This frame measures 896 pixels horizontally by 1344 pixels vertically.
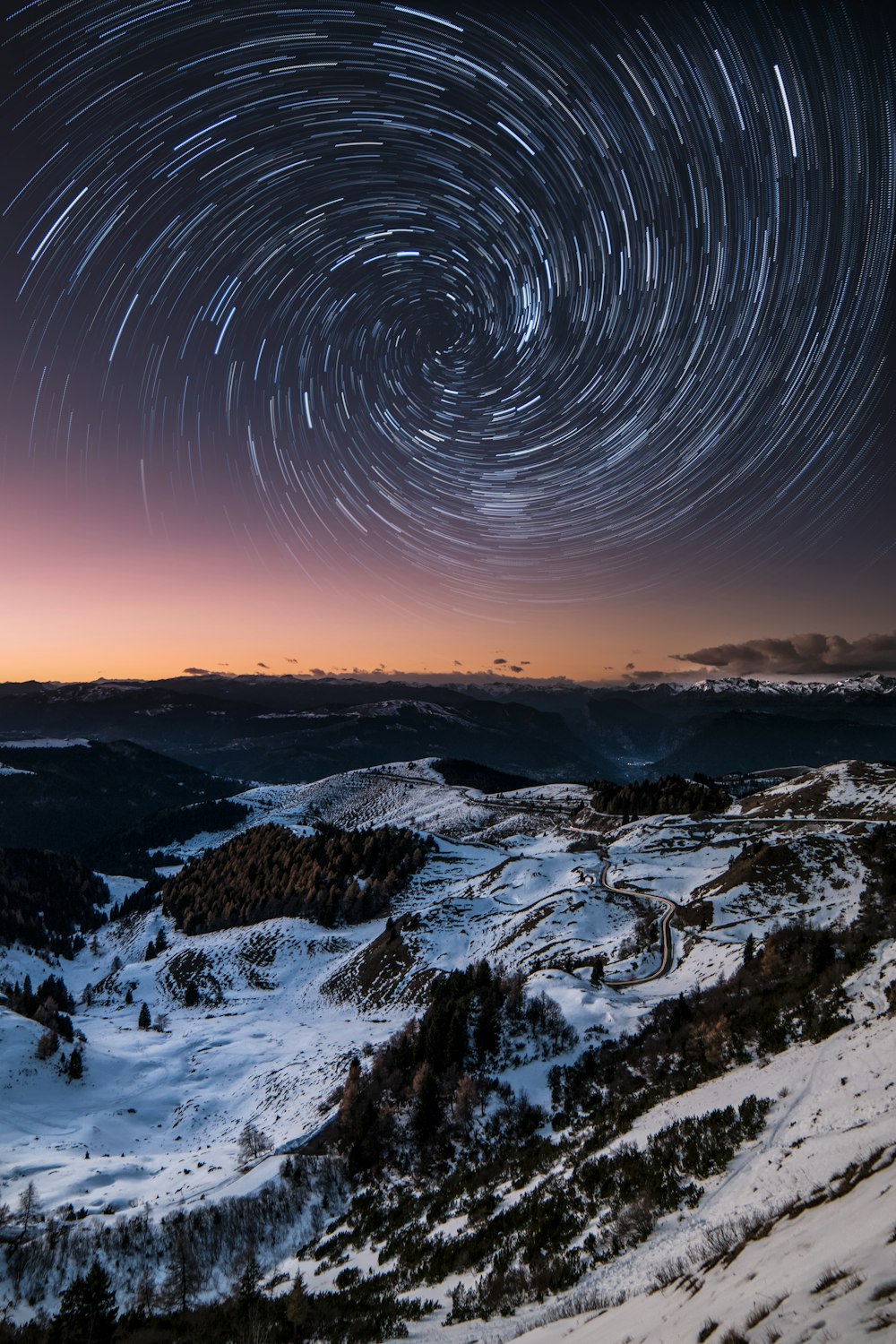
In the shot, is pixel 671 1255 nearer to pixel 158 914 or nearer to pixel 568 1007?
pixel 568 1007

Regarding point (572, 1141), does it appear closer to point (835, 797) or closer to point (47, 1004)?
point (47, 1004)

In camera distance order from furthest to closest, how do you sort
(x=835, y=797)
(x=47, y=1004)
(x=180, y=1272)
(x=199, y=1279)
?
(x=835, y=797) < (x=47, y=1004) < (x=180, y=1272) < (x=199, y=1279)

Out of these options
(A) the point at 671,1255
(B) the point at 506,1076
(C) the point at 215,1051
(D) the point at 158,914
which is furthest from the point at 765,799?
(D) the point at 158,914

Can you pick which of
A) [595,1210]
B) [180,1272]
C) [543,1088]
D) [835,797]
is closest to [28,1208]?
[180,1272]

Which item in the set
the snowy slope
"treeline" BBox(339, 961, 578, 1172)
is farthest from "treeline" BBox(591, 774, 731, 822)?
→ "treeline" BBox(339, 961, 578, 1172)

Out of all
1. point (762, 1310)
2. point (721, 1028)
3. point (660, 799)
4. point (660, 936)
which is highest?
point (762, 1310)

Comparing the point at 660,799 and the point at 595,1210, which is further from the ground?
the point at 595,1210

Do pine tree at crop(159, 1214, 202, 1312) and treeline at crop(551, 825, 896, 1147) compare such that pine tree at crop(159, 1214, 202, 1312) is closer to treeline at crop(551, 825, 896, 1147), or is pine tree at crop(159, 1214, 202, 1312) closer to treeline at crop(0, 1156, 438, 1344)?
treeline at crop(0, 1156, 438, 1344)
